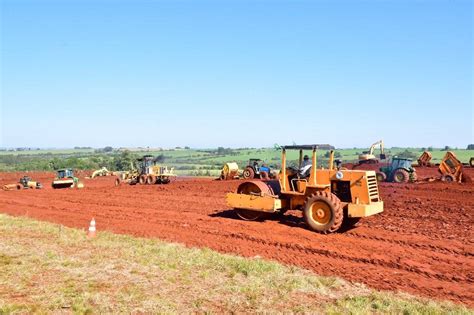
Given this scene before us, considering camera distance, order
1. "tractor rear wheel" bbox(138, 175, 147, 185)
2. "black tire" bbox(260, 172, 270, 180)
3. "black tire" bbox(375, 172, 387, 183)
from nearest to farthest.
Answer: "black tire" bbox(375, 172, 387, 183) → "black tire" bbox(260, 172, 270, 180) → "tractor rear wheel" bbox(138, 175, 147, 185)

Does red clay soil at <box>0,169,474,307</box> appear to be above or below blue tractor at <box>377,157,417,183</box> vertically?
below

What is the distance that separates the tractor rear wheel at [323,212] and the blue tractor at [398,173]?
16.8 meters

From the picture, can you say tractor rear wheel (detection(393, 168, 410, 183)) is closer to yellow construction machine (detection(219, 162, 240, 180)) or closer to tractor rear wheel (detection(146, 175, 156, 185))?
yellow construction machine (detection(219, 162, 240, 180))

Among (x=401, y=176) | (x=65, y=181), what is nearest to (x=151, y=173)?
(x=65, y=181)

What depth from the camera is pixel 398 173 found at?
89.0 feet

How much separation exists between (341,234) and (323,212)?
0.79m

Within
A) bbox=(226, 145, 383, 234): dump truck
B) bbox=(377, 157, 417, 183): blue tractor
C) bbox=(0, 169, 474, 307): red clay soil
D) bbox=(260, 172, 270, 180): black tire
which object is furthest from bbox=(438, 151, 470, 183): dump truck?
bbox=(226, 145, 383, 234): dump truck

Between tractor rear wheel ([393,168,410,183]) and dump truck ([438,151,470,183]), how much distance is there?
2.50 meters

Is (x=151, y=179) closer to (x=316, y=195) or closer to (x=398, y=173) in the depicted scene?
(x=398, y=173)

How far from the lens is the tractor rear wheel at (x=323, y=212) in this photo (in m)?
11.6

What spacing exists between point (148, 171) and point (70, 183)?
19.3 feet

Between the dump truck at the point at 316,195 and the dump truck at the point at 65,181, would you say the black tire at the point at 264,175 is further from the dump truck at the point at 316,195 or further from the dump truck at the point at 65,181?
the dump truck at the point at 316,195

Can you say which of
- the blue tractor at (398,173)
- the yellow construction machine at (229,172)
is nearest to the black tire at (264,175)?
the yellow construction machine at (229,172)

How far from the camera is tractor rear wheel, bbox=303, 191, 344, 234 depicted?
38.2 feet
